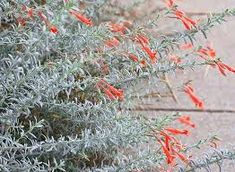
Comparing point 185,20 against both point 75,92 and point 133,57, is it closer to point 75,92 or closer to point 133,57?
point 133,57

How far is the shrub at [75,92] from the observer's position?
2107mm

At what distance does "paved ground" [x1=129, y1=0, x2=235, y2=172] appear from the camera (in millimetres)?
3234

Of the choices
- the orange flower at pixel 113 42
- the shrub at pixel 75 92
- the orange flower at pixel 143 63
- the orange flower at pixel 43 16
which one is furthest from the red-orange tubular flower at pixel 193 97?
the orange flower at pixel 43 16

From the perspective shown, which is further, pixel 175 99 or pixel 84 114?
pixel 175 99

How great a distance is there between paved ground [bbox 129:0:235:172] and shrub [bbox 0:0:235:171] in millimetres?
599

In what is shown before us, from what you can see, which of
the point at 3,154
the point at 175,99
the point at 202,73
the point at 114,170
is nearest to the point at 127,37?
the point at 114,170

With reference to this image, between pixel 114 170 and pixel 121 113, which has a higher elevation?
pixel 121 113

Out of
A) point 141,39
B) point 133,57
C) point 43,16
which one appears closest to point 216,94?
point 133,57

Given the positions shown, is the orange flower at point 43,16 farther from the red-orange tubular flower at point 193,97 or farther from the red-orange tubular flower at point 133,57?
the red-orange tubular flower at point 193,97

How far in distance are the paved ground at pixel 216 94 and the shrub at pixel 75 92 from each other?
60cm

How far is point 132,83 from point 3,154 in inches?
25.5

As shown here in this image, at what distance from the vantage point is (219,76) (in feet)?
12.5

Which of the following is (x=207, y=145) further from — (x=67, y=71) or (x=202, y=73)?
(x=67, y=71)

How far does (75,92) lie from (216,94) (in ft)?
4.42
